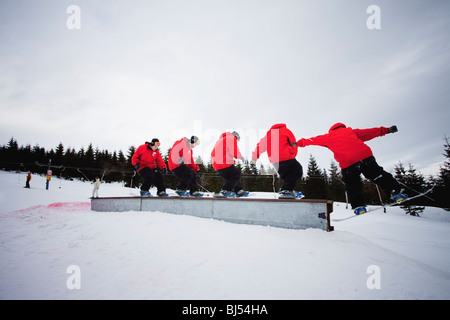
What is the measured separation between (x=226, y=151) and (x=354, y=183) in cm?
313

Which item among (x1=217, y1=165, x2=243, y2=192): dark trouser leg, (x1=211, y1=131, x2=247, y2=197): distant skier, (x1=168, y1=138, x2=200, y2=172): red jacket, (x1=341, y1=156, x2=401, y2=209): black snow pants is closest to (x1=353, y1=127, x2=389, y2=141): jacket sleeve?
(x1=341, y1=156, x2=401, y2=209): black snow pants

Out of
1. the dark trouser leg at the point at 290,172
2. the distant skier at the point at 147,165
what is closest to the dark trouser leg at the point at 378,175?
the dark trouser leg at the point at 290,172

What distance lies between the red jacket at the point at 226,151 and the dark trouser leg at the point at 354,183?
268 cm

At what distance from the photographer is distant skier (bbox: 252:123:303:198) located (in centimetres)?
416

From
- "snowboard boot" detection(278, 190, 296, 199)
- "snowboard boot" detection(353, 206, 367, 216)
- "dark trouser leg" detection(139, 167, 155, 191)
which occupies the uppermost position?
"dark trouser leg" detection(139, 167, 155, 191)

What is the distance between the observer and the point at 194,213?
4.39m

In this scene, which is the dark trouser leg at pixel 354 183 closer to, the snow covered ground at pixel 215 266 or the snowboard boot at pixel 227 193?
the snow covered ground at pixel 215 266

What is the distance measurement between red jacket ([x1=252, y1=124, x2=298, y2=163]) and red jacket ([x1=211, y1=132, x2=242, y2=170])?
1029mm

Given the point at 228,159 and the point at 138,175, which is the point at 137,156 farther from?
the point at 138,175

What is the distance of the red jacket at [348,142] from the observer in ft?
11.8

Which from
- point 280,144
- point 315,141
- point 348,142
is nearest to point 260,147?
point 280,144

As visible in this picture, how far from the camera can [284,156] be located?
4.27 metres

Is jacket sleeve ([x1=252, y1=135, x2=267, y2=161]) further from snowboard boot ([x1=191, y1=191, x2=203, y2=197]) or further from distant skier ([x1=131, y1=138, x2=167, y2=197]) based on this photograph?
distant skier ([x1=131, y1=138, x2=167, y2=197])
